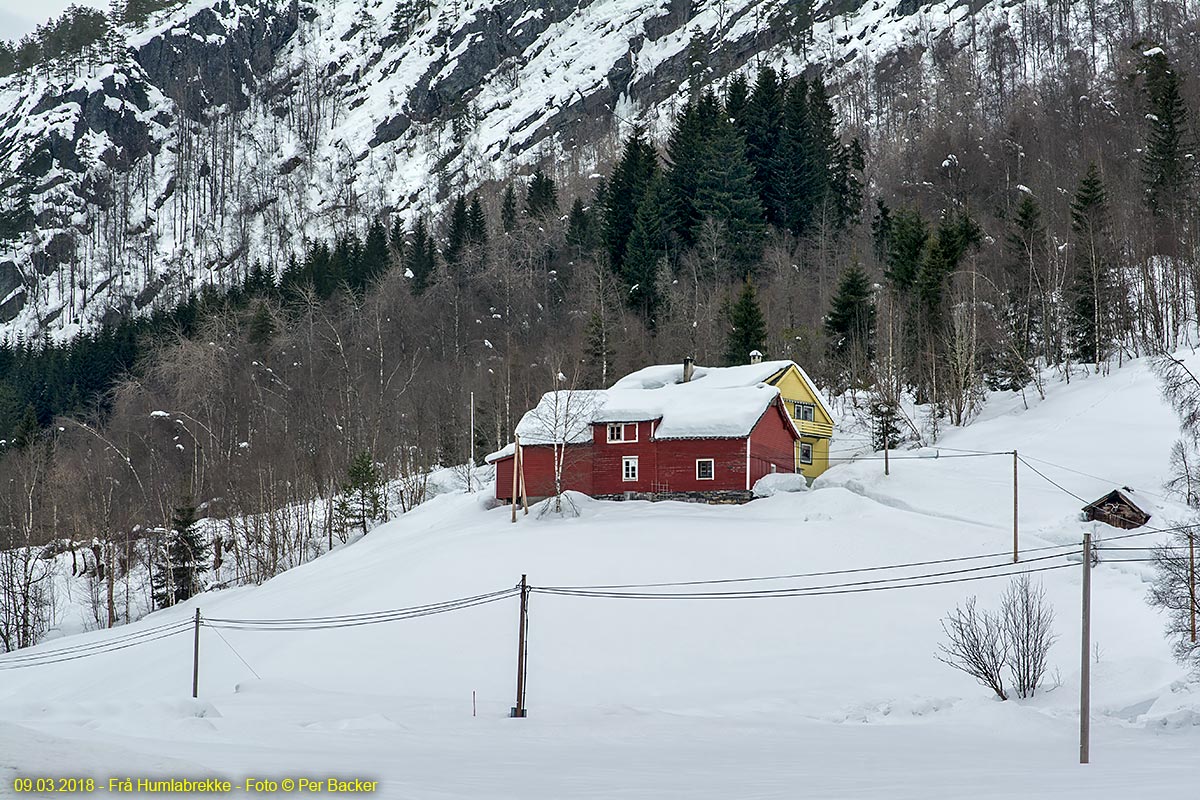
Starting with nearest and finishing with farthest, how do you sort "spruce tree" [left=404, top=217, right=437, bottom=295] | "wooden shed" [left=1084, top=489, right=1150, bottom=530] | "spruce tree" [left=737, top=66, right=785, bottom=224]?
"wooden shed" [left=1084, top=489, right=1150, bottom=530]
"spruce tree" [left=737, top=66, right=785, bottom=224]
"spruce tree" [left=404, top=217, right=437, bottom=295]

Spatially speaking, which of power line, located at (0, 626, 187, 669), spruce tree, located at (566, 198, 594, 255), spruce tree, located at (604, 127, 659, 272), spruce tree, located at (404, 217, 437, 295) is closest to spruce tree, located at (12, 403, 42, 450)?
spruce tree, located at (404, 217, 437, 295)

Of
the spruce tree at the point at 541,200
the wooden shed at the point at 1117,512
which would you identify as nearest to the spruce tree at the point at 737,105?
the spruce tree at the point at 541,200

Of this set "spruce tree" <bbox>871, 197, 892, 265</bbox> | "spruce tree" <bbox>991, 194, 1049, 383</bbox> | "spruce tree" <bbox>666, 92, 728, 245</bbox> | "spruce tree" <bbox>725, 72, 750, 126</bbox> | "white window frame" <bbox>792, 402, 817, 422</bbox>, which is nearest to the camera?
"white window frame" <bbox>792, 402, 817, 422</bbox>

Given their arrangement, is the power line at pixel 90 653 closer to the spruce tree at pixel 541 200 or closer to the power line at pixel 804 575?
the power line at pixel 804 575

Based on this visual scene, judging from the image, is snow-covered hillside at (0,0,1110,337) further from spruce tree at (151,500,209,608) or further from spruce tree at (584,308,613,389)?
spruce tree at (151,500,209,608)

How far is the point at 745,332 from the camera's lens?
2498 inches

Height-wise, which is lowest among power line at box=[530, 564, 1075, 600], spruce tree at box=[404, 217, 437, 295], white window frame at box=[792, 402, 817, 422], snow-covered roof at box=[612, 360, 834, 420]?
power line at box=[530, 564, 1075, 600]

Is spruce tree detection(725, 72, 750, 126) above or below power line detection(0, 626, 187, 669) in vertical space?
above

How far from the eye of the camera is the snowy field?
15.3m

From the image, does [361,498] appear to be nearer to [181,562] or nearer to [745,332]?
Answer: [181,562]

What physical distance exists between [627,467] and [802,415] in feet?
35.3

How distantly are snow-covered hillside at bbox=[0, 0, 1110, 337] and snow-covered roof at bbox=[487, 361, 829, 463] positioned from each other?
92732 mm

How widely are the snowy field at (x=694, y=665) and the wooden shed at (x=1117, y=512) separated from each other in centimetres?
61

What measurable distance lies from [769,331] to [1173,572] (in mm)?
47090
